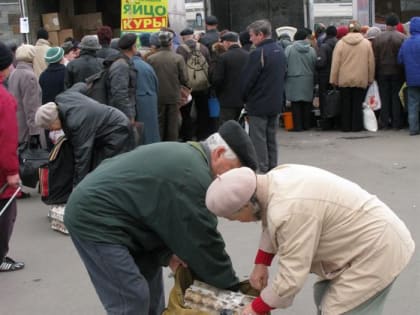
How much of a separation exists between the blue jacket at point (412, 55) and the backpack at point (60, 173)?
602 centimetres

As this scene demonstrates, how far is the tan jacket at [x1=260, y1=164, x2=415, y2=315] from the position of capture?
9.00 feet

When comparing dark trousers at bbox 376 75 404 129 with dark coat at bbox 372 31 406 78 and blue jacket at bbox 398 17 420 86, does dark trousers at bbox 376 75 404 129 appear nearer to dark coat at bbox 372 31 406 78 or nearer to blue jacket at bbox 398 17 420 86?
dark coat at bbox 372 31 406 78

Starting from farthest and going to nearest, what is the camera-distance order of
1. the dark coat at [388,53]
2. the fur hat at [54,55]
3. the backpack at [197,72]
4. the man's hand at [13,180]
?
the dark coat at [388,53] → the backpack at [197,72] → the fur hat at [54,55] → the man's hand at [13,180]

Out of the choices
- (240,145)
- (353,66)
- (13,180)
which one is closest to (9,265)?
(13,180)

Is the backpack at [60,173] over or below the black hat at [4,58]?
below

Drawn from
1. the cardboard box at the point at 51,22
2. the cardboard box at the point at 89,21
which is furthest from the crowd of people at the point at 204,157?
the cardboard box at the point at 51,22

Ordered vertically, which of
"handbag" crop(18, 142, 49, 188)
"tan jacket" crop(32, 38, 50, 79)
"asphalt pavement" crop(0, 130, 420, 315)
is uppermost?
"tan jacket" crop(32, 38, 50, 79)

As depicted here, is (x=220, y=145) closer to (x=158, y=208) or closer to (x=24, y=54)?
(x=158, y=208)

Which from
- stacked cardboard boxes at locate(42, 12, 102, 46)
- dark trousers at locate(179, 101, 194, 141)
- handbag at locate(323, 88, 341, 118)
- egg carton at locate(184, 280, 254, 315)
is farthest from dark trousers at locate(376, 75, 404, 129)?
egg carton at locate(184, 280, 254, 315)

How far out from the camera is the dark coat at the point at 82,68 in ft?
27.7

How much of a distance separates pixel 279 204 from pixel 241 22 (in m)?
16.6

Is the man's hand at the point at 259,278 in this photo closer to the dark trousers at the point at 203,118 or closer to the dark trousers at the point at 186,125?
the dark trousers at the point at 186,125

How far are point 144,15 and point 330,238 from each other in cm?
817

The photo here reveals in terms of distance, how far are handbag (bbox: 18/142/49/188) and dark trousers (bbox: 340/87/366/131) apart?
17.5ft
